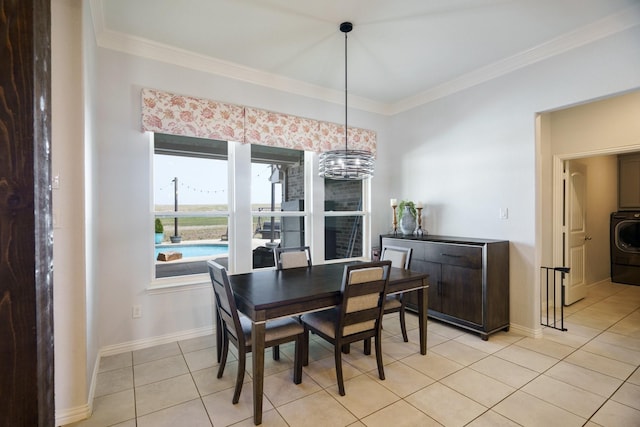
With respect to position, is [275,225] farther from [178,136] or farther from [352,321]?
[352,321]

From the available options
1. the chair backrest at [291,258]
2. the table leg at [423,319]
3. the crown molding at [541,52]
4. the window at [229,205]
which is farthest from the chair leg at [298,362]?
the crown molding at [541,52]

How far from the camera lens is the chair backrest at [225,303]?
206 centimetres

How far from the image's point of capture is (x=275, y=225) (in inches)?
157

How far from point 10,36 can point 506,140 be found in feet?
13.1

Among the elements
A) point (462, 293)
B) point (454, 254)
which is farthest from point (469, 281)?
point (454, 254)

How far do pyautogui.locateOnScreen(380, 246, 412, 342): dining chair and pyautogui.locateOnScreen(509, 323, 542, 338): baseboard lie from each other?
125 centimetres

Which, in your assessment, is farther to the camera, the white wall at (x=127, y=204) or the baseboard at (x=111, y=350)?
the white wall at (x=127, y=204)

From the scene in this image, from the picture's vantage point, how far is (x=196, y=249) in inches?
136

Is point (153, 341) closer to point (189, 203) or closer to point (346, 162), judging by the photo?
point (189, 203)

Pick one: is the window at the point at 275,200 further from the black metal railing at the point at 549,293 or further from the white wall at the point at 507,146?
the black metal railing at the point at 549,293

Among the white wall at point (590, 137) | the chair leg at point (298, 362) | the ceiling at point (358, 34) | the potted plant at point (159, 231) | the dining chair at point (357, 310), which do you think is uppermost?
the ceiling at point (358, 34)

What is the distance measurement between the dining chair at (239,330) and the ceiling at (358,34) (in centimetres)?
212

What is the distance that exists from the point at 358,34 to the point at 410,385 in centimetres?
306

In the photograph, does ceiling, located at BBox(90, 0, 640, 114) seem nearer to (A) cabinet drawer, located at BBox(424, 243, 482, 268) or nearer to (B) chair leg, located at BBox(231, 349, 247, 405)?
(A) cabinet drawer, located at BBox(424, 243, 482, 268)
